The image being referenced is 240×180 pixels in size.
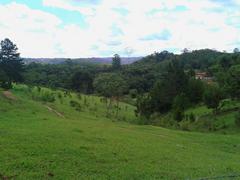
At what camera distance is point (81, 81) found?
9825cm

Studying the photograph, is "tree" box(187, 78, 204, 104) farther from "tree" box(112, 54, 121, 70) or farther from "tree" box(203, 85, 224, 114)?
"tree" box(112, 54, 121, 70)

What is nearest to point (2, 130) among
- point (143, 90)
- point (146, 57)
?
point (143, 90)

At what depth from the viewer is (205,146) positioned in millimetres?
24766

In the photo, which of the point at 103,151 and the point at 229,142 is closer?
the point at 103,151

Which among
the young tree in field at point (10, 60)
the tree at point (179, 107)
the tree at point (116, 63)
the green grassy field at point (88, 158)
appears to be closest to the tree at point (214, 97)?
the tree at point (179, 107)

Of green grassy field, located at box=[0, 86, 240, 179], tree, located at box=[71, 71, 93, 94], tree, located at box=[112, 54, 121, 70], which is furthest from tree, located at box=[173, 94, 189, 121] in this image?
tree, located at box=[112, 54, 121, 70]

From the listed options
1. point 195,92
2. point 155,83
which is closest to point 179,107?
point 195,92

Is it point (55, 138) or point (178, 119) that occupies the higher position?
point (55, 138)

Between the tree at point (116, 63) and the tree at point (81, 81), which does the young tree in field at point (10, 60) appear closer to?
the tree at point (81, 81)

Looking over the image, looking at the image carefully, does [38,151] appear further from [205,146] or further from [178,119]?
[178,119]

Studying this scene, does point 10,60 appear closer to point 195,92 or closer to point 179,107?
point 179,107

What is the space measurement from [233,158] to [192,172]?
22.9ft

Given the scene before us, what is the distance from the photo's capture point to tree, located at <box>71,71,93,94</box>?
9775 centimetres

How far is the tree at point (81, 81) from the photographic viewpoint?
321 feet
